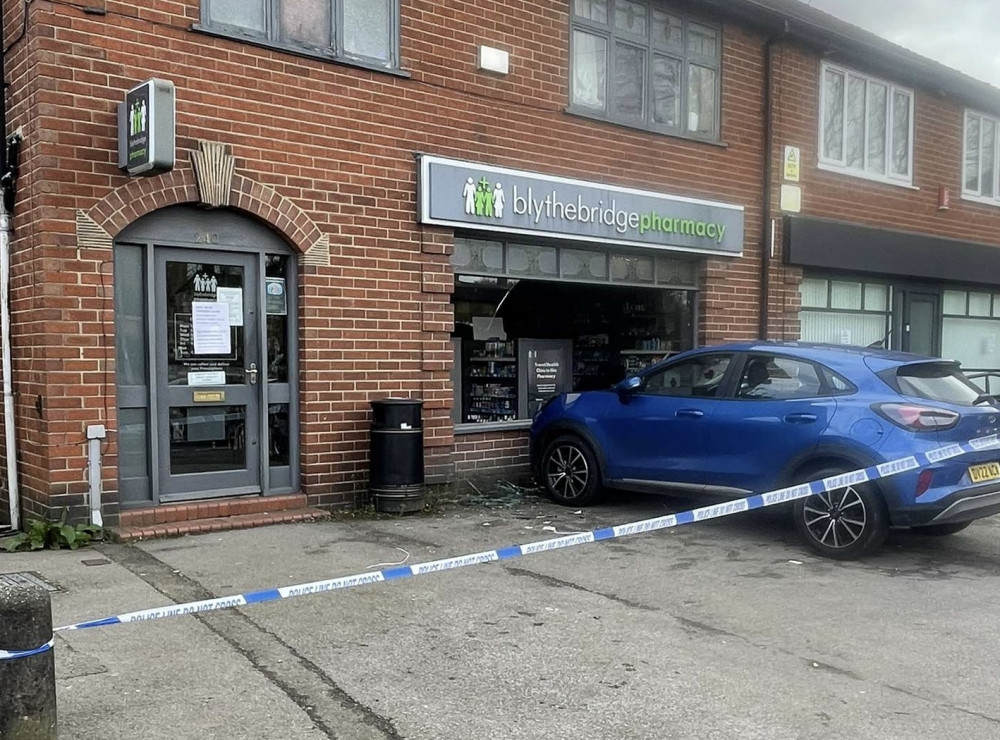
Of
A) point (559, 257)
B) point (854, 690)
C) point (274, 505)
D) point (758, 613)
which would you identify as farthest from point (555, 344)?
point (854, 690)

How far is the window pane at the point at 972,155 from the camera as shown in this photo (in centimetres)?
1504

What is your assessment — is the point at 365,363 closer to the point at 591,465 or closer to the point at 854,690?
the point at 591,465

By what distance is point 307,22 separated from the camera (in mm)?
8141

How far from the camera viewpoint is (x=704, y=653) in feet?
15.4

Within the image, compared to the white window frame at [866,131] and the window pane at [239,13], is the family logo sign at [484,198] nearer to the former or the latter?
the window pane at [239,13]

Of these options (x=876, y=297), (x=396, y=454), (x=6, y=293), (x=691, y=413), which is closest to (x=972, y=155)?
(x=876, y=297)

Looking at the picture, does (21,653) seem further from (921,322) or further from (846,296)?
(921,322)

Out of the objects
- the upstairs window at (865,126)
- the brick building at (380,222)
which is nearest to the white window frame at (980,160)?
the upstairs window at (865,126)

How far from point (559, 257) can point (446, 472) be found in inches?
106

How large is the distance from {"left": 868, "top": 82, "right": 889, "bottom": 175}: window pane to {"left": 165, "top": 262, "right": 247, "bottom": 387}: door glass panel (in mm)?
9576

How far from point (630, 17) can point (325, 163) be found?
4.39 meters

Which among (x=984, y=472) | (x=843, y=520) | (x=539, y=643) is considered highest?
(x=984, y=472)

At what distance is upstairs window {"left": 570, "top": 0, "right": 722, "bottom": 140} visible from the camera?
33.5ft

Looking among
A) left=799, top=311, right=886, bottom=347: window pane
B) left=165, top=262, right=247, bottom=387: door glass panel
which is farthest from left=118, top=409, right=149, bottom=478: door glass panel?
left=799, top=311, right=886, bottom=347: window pane
